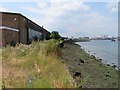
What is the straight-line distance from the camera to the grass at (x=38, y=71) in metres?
6.79

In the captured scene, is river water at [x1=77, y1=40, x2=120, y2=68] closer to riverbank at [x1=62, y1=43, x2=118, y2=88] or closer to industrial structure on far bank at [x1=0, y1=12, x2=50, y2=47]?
riverbank at [x1=62, y1=43, x2=118, y2=88]

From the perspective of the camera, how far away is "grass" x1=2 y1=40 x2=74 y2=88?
22.3ft

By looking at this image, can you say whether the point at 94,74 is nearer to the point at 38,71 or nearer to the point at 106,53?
the point at 38,71

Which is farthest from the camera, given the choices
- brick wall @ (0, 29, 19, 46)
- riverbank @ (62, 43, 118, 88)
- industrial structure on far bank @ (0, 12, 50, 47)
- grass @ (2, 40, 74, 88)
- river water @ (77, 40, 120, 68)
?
industrial structure on far bank @ (0, 12, 50, 47)

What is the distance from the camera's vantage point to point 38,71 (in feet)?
33.8

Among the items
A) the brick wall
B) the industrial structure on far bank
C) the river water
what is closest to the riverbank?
the river water

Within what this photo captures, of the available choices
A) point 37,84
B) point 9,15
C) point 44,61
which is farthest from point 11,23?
point 37,84

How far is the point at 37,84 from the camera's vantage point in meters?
6.47

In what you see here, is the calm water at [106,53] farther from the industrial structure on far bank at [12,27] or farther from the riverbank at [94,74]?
the industrial structure on far bank at [12,27]

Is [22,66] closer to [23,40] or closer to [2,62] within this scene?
[2,62]

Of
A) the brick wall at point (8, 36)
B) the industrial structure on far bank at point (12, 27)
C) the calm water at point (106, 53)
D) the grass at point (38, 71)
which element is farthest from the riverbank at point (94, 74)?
the industrial structure on far bank at point (12, 27)

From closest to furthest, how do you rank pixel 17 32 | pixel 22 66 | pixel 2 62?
pixel 22 66, pixel 2 62, pixel 17 32

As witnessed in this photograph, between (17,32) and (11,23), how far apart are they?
5.13 ft

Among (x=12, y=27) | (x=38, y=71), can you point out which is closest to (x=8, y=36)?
(x=12, y=27)
